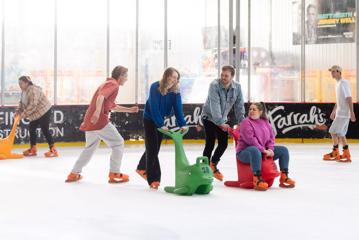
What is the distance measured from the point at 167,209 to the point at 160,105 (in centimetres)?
131

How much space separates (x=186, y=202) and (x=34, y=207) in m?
1.22

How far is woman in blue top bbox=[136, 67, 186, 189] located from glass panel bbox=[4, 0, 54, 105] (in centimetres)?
669

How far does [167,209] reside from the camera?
510 cm

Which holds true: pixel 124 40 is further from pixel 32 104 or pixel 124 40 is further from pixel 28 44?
pixel 32 104

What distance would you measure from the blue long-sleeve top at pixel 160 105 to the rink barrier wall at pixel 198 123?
5.70 m

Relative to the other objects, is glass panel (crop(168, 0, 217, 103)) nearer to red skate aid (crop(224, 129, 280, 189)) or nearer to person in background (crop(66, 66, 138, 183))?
person in background (crop(66, 66, 138, 183))

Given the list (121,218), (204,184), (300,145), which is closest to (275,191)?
(204,184)

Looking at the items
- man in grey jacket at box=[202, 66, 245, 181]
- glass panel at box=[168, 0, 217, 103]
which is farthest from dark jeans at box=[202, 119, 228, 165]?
glass panel at box=[168, 0, 217, 103]

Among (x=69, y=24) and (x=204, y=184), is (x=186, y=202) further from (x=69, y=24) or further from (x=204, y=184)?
(x=69, y=24)

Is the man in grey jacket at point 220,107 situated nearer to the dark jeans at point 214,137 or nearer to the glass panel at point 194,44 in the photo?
the dark jeans at point 214,137

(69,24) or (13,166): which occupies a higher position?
(69,24)

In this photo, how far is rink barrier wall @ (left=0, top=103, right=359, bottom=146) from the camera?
12.0m

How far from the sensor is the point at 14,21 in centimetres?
1236

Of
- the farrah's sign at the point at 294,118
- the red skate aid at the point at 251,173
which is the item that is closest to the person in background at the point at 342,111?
the red skate aid at the point at 251,173
